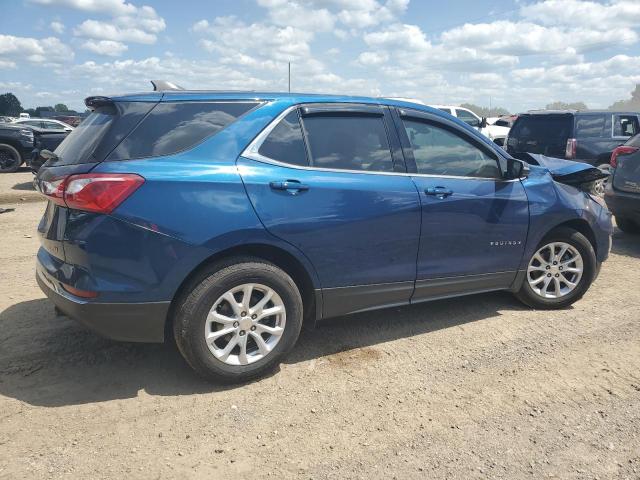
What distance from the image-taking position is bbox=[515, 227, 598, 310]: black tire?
4.33 meters

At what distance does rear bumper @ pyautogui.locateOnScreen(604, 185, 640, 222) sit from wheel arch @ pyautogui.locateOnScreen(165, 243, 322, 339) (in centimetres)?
515

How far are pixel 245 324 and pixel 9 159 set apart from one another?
13.0 m

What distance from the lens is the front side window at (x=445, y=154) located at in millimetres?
3688

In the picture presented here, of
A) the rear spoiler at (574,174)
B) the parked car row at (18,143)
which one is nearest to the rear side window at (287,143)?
the rear spoiler at (574,174)

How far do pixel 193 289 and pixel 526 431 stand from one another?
6.57ft

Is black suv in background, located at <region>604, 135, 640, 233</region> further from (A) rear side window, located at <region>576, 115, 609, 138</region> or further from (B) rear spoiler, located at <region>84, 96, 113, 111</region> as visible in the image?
(B) rear spoiler, located at <region>84, 96, 113, 111</region>

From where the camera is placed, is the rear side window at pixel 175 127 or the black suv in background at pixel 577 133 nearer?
the rear side window at pixel 175 127

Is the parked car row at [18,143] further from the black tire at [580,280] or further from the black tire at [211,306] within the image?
the black tire at [580,280]

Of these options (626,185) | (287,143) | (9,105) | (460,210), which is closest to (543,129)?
(626,185)

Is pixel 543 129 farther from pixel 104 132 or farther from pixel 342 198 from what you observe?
pixel 104 132

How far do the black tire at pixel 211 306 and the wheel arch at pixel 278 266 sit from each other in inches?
1.5

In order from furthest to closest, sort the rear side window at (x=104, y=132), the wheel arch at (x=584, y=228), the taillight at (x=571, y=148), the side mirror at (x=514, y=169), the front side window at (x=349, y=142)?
the taillight at (x=571, y=148) → the wheel arch at (x=584, y=228) → the side mirror at (x=514, y=169) → the front side window at (x=349, y=142) → the rear side window at (x=104, y=132)

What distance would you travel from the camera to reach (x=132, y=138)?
2859mm

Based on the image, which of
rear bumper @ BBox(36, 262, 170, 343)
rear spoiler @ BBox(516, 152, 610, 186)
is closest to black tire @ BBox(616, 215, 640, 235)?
rear spoiler @ BBox(516, 152, 610, 186)
